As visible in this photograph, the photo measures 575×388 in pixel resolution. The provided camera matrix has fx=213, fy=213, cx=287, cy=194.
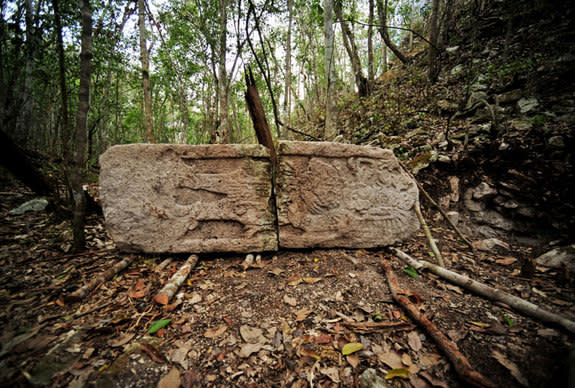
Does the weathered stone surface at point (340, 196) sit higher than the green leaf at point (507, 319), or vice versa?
the weathered stone surface at point (340, 196)

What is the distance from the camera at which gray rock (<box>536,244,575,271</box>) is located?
208 cm

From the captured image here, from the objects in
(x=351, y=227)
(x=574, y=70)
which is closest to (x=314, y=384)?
(x=351, y=227)

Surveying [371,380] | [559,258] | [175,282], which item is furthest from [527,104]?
[175,282]

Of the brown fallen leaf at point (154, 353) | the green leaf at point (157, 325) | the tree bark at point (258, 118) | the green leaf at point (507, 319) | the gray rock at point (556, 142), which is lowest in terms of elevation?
the green leaf at point (507, 319)

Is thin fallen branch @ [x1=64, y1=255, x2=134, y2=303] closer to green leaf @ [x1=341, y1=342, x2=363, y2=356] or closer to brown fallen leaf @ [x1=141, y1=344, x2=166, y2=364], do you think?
brown fallen leaf @ [x1=141, y1=344, x2=166, y2=364]

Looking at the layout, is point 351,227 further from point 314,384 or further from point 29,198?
point 29,198

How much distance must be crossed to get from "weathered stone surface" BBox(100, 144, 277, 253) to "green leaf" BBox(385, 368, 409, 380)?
1470 millimetres

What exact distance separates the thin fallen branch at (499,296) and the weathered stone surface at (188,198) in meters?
1.63

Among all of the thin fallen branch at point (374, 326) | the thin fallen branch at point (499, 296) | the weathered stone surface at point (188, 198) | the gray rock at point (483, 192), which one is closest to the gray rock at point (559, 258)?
the gray rock at point (483, 192)

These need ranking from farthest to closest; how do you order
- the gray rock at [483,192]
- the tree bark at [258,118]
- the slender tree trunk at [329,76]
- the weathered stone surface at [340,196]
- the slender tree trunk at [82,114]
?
the slender tree trunk at [329,76] < the gray rock at [483,192] < the tree bark at [258,118] < the weathered stone surface at [340,196] < the slender tree trunk at [82,114]

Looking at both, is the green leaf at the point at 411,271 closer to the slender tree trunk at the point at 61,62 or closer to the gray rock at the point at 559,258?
the gray rock at the point at 559,258

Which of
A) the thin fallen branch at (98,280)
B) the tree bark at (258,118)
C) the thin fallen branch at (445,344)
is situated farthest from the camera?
the tree bark at (258,118)

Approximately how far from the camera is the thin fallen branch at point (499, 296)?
145 cm

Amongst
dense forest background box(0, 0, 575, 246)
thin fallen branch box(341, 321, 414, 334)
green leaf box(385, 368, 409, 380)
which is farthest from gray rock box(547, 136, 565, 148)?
green leaf box(385, 368, 409, 380)
